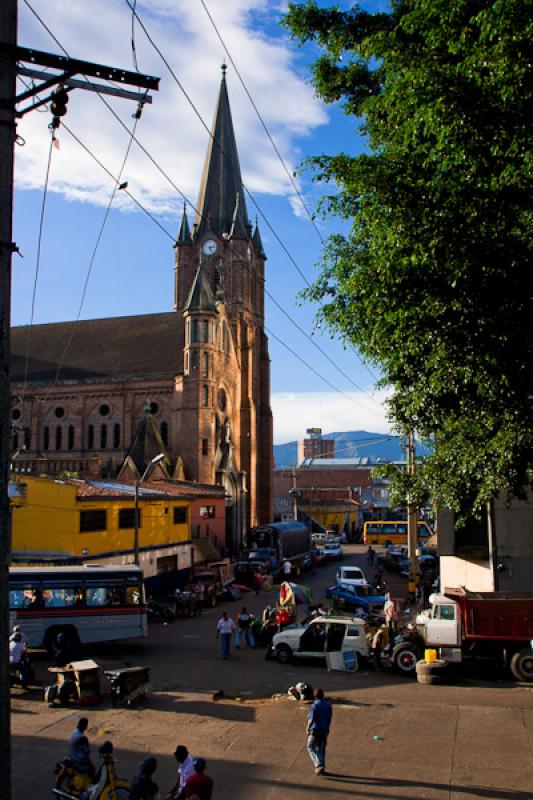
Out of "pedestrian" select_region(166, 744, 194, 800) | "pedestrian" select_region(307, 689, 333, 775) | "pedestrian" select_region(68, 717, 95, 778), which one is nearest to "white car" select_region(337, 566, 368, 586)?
"pedestrian" select_region(307, 689, 333, 775)

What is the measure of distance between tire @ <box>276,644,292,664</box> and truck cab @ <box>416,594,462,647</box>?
3500mm

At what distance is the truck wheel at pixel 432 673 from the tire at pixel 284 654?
364 centimetres

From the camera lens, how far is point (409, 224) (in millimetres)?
10617

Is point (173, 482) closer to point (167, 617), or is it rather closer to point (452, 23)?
point (167, 617)

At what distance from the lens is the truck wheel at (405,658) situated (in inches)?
673

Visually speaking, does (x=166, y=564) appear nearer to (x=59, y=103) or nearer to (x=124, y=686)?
(x=124, y=686)

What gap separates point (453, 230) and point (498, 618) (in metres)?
10.4

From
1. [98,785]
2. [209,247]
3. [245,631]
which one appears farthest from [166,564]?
[209,247]

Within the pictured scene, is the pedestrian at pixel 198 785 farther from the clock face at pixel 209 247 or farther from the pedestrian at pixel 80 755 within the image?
the clock face at pixel 209 247

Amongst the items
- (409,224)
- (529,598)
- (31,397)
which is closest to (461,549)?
(529,598)

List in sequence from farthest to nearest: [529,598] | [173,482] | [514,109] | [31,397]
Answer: [31,397] < [173,482] < [529,598] < [514,109]

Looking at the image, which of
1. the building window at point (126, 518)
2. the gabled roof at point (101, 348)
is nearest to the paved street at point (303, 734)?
the building window at point (126, 518)

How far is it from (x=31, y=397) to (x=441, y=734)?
5423 centimetres

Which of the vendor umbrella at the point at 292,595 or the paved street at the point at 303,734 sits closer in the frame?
the paved street at the point at 303,734
